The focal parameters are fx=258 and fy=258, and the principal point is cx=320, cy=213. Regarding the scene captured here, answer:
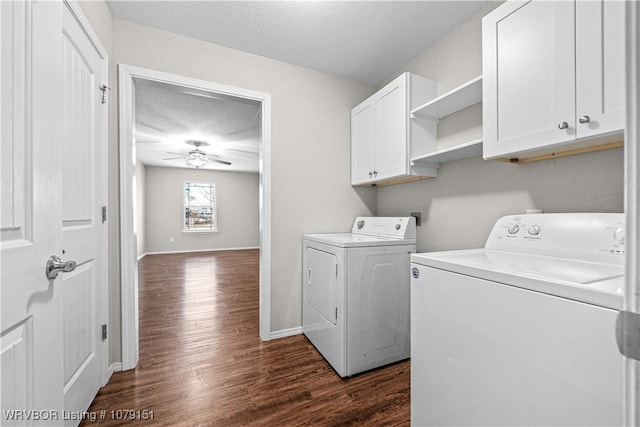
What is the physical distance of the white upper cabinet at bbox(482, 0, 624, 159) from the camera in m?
0.96

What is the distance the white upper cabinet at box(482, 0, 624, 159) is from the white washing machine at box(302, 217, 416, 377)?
899 millimetres

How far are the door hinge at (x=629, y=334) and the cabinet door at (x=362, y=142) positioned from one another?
207cm

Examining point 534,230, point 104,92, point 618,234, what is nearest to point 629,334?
point 618,234

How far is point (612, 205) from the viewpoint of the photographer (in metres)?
1.17

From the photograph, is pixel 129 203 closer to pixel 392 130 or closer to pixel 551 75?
pixel 392 130

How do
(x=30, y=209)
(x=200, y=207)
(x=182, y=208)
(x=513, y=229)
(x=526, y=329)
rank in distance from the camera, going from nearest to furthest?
(x=30, y=209) → (x=526, y=329) → (x=513, y=229) → (x=182, y=208) → (x=200, y=207)

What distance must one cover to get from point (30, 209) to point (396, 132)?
2.05 metres

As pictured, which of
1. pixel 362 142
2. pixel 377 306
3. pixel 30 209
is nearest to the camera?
pixel 30 209

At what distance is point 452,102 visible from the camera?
5.82 ft

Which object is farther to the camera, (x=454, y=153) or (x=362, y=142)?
(x=362, y=142)

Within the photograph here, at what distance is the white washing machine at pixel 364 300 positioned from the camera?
1.77 meters

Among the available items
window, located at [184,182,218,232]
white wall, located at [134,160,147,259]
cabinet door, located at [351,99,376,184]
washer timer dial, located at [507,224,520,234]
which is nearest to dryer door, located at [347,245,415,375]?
washer timer dial, located at [507,224,520,234]

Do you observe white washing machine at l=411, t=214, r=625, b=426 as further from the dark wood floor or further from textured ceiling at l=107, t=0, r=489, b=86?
textured ceiling at l=107, t=0, r=489, b=86

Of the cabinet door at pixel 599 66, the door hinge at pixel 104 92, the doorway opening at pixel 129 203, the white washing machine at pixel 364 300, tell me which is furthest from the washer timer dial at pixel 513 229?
the door hinge at pixel 104 92
